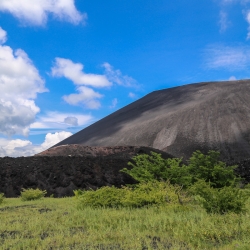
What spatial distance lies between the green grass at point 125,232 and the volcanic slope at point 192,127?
4276cm

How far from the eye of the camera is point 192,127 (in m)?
60.9

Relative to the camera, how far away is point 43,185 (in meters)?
20.9

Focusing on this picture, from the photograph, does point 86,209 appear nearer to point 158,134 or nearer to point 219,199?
point 219,199

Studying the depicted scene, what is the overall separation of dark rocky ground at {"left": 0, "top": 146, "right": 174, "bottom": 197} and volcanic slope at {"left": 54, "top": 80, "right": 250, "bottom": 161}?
96.0 feet

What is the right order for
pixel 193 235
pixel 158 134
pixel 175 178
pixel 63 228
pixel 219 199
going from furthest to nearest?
pixel 158 134, pixel 175 178, pixel 219 199, pixel 63 228, pixel 193 235

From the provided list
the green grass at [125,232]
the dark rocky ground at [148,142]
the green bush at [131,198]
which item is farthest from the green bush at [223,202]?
the dark rocky ground at [148,142]

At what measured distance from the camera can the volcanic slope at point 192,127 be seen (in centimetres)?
5425

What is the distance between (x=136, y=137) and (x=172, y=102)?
83.6 feet

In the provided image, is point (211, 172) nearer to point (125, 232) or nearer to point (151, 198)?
point (151, 198)

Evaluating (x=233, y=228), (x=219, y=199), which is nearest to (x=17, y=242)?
(x=233, y=228)

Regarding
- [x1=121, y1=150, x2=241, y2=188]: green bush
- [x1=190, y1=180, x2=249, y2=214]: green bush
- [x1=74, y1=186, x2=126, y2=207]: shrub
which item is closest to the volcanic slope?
[x1=121, y1=150, x2=241, y2=188]: green bush

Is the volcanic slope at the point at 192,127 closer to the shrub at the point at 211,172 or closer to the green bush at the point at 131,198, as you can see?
the shrub at the point at 211,172

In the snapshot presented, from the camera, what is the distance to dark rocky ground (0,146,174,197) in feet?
68.2

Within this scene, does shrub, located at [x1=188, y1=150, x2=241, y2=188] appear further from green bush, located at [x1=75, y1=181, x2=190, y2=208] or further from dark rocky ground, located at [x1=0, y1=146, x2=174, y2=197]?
dark rocky ground, located at [x1=0, y1=146, x2=174, y2=197]
